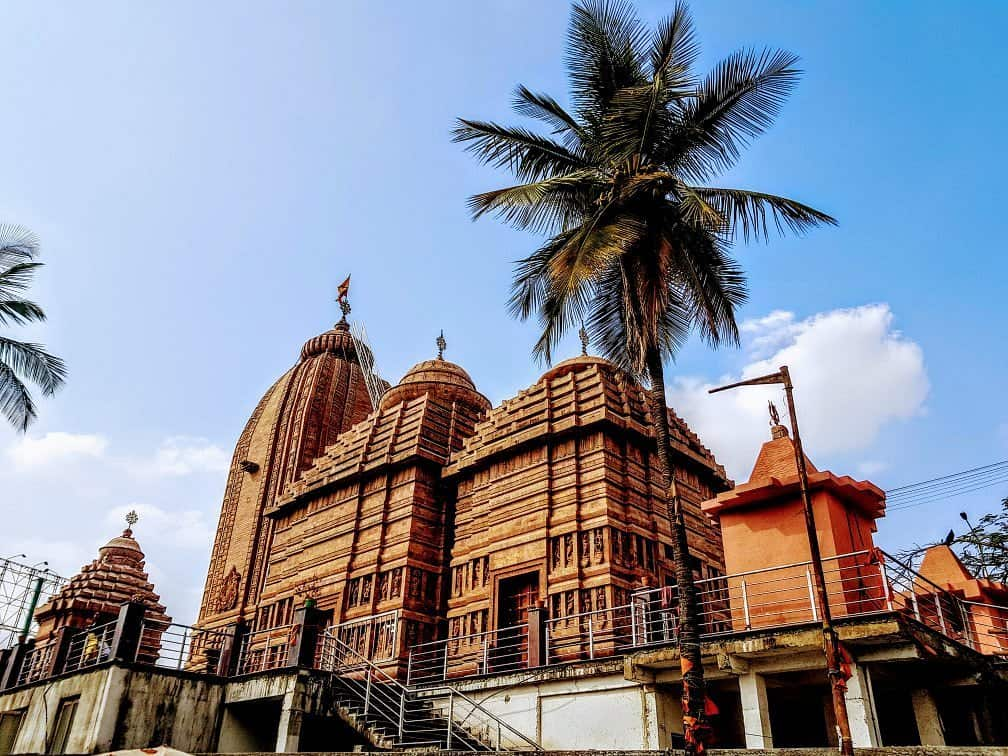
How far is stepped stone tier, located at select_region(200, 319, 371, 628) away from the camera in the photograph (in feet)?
111

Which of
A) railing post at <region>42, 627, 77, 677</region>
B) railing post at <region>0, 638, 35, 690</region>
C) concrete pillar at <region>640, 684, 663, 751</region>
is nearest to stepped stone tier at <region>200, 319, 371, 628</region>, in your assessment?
railing post at <region>0, 638, 35, 690</region>

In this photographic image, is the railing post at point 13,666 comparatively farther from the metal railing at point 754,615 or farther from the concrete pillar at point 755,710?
the concrete pillar at point 755,710

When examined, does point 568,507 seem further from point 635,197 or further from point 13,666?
point 13,666

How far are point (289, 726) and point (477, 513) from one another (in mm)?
7773

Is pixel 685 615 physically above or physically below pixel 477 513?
below

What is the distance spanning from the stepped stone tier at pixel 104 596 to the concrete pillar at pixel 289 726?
619 inches

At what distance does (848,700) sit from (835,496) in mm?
4020

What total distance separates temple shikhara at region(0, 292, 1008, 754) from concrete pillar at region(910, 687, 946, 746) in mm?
35

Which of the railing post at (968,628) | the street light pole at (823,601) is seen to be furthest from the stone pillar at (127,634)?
the railing post at (968,628)

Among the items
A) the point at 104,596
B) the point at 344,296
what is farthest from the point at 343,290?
the point at 104,596

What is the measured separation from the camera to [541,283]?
14.6 meters

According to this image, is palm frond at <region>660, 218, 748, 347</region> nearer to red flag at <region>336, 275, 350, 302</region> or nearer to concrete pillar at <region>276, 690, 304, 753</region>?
concrete pillar at <region>276, 690, 304, 753</region>

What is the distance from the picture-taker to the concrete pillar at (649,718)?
13.2 m

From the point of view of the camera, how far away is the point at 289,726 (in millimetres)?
15867
